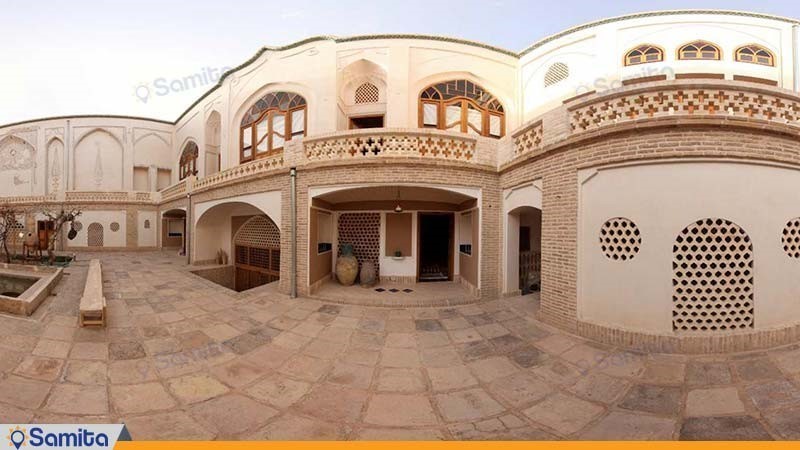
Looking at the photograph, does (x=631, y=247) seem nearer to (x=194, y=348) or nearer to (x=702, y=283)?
(x=702, y=283)

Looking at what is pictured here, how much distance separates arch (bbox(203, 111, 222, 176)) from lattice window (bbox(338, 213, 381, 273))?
930cm

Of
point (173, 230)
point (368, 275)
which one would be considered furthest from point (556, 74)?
point (173, 230)

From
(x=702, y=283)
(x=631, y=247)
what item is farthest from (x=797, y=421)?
(x=631, y=247)

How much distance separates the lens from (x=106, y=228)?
1827 centimetres

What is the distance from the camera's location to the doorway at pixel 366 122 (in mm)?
10938

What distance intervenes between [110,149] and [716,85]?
91.0 ft

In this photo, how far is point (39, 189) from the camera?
20094mm

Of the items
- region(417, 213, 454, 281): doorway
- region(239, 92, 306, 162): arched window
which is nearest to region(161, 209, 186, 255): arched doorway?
region(239, 92, 306, 162): arched window

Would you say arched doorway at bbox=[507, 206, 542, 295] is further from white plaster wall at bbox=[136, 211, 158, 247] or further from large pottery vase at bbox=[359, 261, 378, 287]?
white plaster wall at bbox=[136, 211, 158, 247]

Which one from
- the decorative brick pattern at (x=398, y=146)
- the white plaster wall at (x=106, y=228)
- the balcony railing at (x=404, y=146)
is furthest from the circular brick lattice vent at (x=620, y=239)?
the white plaster wall at (x=106, y=228)

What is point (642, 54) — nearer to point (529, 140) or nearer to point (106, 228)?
point (529, 140)

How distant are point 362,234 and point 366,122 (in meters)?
4.15

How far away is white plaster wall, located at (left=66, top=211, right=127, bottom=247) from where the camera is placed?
58.7 ft

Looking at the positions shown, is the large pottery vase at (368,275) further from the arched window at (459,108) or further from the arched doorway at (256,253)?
the arched window at (459,108)
